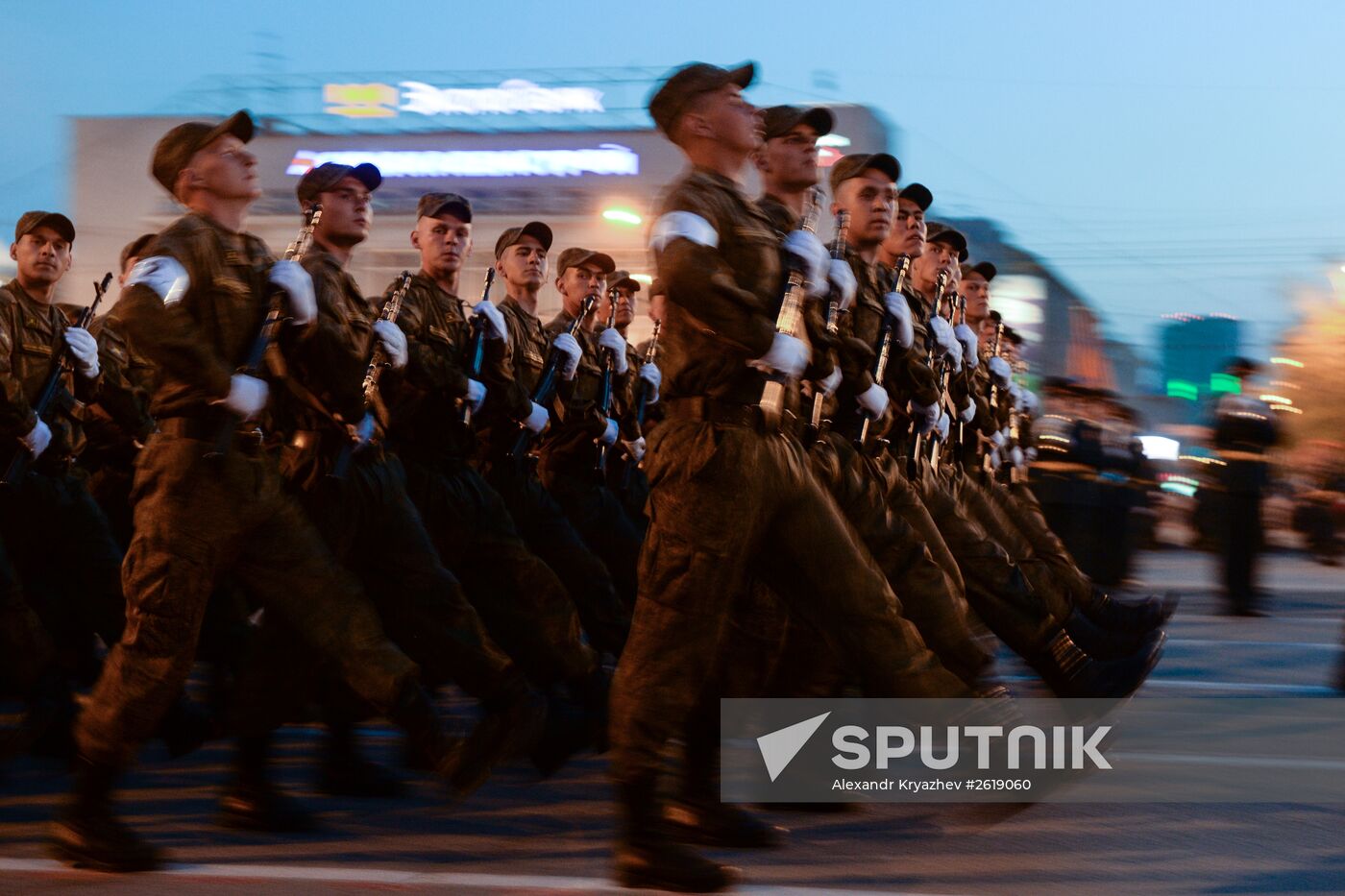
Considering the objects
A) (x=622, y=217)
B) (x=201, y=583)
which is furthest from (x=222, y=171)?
(x=622, y=217)

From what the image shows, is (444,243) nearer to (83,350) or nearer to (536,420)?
(536,420)

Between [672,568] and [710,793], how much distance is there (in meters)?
1.03

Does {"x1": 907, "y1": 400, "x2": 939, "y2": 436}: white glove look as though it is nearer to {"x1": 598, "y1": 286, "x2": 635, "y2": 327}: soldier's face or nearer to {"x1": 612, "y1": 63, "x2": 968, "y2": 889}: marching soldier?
{"x1": 612, "y1": 63, "x2": 968, "y2": 889}: marching soldier

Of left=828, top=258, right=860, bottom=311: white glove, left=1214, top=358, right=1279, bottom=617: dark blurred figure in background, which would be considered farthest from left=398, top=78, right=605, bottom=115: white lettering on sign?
left=828, top=258, right=860, bottom=311: white glove

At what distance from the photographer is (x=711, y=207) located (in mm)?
4645

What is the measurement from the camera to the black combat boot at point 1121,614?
338 inches

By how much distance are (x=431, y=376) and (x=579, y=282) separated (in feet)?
7.73

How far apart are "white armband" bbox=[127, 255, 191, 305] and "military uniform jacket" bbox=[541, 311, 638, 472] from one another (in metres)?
3.22

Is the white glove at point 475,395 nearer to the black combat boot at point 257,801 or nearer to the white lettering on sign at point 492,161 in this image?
the black combat boot at point 257,801


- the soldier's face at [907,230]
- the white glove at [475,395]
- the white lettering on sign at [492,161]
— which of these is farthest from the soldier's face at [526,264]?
the white lettering on sign at [492,161]

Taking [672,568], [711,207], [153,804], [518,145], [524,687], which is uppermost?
[518,145]

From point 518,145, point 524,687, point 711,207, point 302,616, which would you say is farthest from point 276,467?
point 518,145

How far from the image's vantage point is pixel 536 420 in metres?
7.25

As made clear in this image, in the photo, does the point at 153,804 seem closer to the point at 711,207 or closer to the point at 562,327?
the point at 711,207
